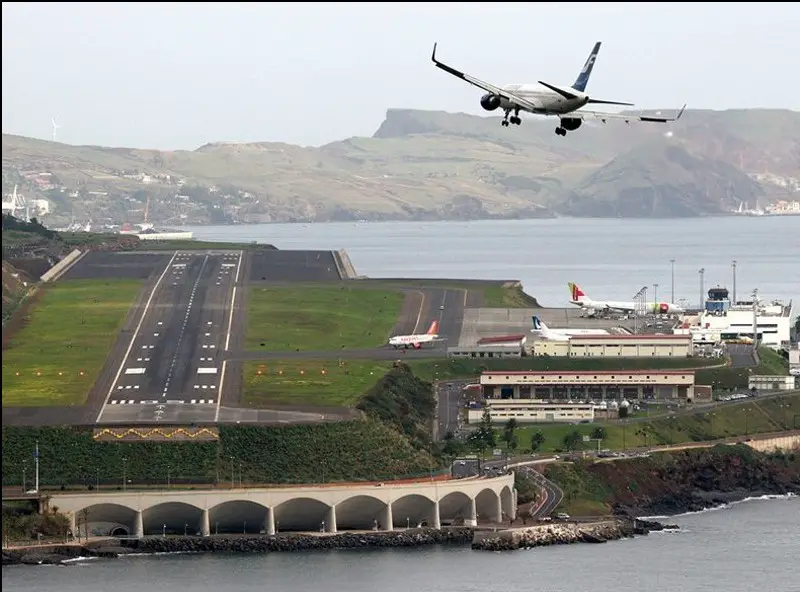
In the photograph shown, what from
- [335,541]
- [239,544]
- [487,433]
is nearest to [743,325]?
[487,433]

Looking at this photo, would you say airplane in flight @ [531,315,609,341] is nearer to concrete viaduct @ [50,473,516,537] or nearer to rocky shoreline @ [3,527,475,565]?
concrete viaduct @ [50,473,516,537]

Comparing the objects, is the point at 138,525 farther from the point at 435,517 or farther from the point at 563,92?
the point at 563,92

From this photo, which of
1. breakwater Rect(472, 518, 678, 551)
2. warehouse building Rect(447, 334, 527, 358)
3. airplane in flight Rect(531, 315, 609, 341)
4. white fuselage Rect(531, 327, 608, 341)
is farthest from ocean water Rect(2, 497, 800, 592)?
airplane in flight Rect(531, 315, 609, 341)

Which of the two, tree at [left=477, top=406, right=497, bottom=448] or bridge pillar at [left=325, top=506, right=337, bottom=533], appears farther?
tree at [left=477, top=406, right=497, bottom=448]

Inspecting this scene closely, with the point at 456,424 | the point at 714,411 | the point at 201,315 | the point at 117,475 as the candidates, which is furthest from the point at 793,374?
the point at 117,475

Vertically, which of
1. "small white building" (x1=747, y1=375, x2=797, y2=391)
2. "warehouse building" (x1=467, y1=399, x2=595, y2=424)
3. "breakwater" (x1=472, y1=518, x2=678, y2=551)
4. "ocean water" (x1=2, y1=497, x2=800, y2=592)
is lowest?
"ocean water" (x1=2, y1=497, x2=800, y2=592)

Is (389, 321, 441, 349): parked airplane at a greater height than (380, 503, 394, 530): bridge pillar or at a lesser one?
greater
